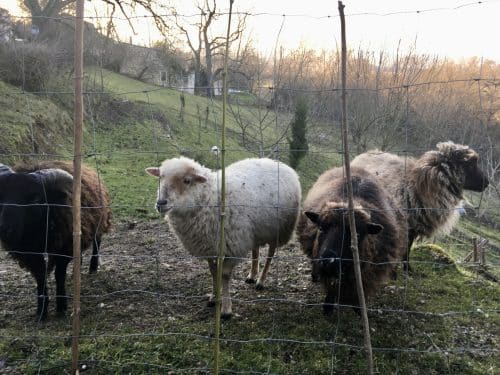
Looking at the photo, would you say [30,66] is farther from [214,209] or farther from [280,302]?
[280,302]

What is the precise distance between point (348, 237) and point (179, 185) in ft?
6.29

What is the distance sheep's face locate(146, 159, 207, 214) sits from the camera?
180 inches

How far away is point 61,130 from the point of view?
14.6 m

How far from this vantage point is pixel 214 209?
4.78m

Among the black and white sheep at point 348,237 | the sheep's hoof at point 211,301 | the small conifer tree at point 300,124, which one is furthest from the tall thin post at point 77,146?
the small conifer tree at point 300,124

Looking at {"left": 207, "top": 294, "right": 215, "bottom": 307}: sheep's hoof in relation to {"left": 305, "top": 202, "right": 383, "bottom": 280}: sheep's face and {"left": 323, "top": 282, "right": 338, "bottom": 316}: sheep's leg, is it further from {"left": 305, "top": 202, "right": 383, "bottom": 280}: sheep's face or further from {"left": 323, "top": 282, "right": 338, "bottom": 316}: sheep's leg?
{"left": 305, "top": 202, "right": 383, "bottom": 280}: sheep's face

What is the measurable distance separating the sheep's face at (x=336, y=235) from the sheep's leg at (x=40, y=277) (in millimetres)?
3052

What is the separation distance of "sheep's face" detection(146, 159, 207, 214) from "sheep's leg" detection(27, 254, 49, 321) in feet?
5.07

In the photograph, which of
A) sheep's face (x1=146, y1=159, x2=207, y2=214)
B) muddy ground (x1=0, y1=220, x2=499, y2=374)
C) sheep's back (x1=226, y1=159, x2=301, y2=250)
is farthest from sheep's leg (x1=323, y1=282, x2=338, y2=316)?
sheep's face (x1=146, y1=159, x2=207, y2=214)

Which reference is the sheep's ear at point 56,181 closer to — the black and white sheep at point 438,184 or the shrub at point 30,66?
the black and white sheep at point 438,184

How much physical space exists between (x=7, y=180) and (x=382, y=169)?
535cm

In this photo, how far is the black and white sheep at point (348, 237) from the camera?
4.05 metres

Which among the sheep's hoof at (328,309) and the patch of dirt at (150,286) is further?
the patch of dirt at (150,286)

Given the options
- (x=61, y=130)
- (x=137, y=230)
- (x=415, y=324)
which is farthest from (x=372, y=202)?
(x=61, y=130)
